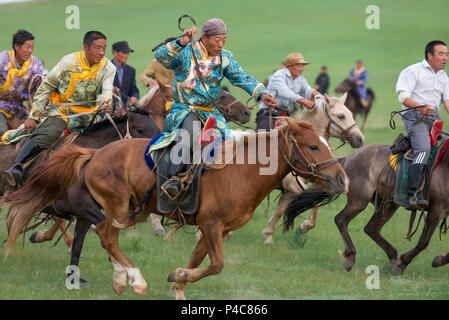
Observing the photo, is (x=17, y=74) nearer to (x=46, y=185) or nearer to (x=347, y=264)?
(x=46, y=185)

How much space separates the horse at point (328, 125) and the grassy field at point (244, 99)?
0.30 meters

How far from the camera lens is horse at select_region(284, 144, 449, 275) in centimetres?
880

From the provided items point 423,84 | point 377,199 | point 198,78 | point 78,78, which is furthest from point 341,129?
point 78,78

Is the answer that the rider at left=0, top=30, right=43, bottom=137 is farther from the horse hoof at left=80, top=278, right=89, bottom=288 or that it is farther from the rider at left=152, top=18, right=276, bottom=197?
the rider at left=152, top=18, right=276, bottom=197

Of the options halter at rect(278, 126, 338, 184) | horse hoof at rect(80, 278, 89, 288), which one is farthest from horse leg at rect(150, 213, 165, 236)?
halter at rect(278, 126, 338, 184)

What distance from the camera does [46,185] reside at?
7.50 meters

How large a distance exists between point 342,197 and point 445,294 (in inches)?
277

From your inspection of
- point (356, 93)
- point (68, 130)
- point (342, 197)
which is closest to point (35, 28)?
point (356, 93)

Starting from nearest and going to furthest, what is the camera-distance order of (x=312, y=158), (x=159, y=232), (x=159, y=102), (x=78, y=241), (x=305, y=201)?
(x=312, y=158)
(x=78, y=241)
(x=305, y=201)
(x=159, y=232)
(x=159, y=102)

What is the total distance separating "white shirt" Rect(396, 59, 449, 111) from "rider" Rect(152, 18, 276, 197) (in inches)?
105

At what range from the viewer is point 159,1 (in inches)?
2603

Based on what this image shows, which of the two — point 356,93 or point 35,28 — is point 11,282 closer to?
point 356,93

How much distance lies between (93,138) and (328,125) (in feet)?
12.3

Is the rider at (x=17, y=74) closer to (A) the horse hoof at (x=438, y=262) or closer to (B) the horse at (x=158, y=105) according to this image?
(B) the horse at (x=158, y=105)
